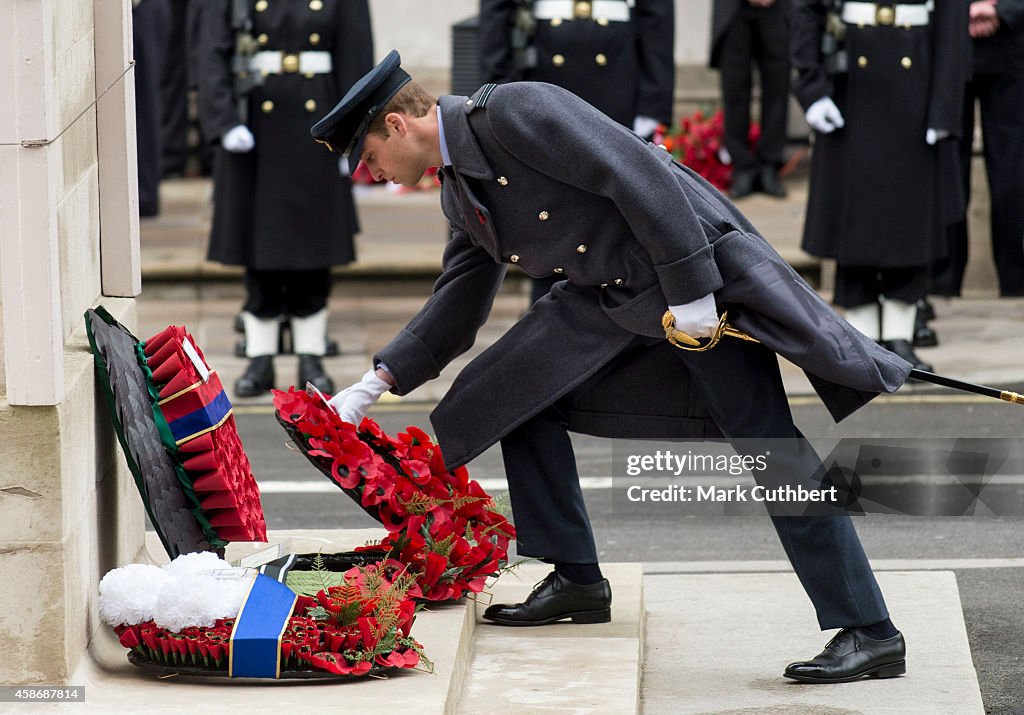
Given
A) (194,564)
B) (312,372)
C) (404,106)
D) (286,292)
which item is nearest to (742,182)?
(286,292)

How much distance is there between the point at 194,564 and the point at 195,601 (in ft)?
0.44

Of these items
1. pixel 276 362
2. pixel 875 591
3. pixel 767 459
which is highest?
pixel 767 459

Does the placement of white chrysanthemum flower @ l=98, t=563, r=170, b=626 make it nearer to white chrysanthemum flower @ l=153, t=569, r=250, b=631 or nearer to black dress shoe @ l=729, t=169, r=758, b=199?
white chrysanthemum flower @ l=153, t=569, r=250, b=631

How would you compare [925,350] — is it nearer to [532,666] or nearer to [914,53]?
[914,53]

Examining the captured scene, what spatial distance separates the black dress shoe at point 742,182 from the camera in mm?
11383

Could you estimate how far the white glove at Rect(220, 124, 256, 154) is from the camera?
25.1ft

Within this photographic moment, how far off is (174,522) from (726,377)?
1.23 meters

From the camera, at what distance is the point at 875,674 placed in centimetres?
427

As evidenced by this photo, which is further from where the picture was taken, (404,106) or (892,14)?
(892,14)

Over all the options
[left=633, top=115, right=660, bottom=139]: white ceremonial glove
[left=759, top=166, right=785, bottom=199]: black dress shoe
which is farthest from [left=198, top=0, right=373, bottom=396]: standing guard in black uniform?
[left=759, top=166, right=785, bottom=199]: black dress shoe

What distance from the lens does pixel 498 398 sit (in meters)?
4.31

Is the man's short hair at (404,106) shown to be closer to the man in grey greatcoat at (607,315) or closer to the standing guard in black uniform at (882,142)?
the man in grey greatcoat at (607,315)

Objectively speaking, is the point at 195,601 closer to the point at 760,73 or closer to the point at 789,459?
the point at 789,459

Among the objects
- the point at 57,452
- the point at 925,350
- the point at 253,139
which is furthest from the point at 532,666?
the point at 925,350
